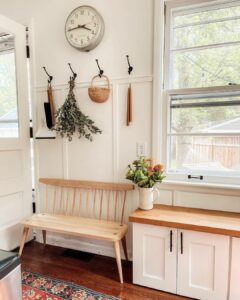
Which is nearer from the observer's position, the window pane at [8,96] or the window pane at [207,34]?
the window pane at [207,34]

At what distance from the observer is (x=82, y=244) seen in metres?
2.50

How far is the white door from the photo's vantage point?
→ 239cm

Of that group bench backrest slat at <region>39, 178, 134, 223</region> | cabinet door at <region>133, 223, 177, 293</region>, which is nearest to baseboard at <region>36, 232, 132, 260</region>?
bench backrest slat at <region>39, 178, 134, 223</region>

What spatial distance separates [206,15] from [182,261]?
2015 mm

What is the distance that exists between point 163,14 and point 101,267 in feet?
7.73

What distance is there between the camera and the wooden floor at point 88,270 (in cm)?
183

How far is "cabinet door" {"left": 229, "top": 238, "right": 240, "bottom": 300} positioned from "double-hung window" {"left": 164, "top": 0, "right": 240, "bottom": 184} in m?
0.56

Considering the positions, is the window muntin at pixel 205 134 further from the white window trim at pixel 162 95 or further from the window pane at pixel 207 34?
the window pane at pixel 207 34

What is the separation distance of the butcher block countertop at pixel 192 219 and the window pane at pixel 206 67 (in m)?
1.08

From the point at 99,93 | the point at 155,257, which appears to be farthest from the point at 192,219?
the point at 99,93

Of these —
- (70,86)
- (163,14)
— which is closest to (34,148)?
(70,86)

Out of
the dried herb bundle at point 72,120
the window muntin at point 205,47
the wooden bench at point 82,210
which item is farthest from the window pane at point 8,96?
the window muntin at point 205,47

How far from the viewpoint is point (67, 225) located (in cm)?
215

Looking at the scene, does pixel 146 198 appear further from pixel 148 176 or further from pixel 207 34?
pixel 207 34
